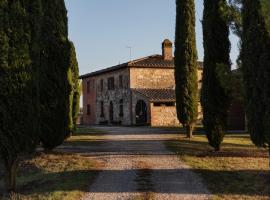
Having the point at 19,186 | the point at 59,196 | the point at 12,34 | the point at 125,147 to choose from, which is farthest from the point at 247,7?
the point at 125,147

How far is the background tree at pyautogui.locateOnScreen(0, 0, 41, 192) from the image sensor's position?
10.7 meters

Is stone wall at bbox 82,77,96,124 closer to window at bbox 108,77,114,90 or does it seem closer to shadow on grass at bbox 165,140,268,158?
window at bbox 108,77,114,90

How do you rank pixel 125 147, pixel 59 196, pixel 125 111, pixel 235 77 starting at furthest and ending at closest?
1. pixel 125 111
2. pixel 125 147
3. pixel 235 77
4. pixel 59 196

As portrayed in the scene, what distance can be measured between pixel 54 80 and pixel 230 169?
7.58m

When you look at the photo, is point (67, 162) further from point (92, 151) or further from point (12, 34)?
point (12, 34)

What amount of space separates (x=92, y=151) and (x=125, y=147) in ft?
6.25

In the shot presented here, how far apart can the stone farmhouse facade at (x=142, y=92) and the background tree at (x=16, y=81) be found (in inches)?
1116

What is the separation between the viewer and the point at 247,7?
1220 centimetres

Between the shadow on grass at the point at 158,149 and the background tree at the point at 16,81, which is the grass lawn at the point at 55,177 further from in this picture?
the shadow on grass at the point at 158,149

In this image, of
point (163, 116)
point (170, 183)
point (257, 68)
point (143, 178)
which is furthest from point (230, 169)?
point (163, 116)

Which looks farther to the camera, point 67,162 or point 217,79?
point 217,79

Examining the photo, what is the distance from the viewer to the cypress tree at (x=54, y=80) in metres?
16.6

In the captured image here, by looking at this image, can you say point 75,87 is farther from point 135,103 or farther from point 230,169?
point 135,103

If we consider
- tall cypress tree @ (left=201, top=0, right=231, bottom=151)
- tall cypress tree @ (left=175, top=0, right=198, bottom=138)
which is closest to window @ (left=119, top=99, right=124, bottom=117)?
tall cypress tree @ (left=175, top=0, right=198, bottom=138)
